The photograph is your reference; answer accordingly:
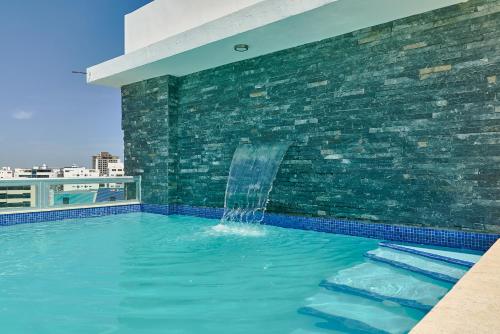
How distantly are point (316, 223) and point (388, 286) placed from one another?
3.16 m

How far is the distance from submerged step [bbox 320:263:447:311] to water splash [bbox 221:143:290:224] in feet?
11.0

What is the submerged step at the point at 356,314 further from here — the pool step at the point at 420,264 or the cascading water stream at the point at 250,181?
the cascading water stream at the point at 250,181

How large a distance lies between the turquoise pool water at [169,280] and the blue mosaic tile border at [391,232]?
275 millimetres

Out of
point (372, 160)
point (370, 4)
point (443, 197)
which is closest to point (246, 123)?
point (372, 160)

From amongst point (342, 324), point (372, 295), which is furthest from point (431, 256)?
point (342, 324)

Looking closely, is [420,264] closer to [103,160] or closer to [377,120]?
→ [377,120]

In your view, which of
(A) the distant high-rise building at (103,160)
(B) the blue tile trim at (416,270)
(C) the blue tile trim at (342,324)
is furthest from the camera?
(A) the distant high-rise building at (103,160)

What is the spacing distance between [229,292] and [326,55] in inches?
178

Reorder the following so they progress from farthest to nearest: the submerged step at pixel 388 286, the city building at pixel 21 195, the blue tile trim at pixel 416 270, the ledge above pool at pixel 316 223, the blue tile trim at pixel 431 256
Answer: the city building at pixel 21 195, the ledge above pool at pixel 316 223, the blue tile trim at pixel 431 256, the blue tile trim at pixel 416 270, the submerged step at pixel 388 286

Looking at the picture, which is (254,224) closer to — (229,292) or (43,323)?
(229,292)

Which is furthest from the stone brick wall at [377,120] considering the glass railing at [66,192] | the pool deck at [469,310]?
the pool deck at [469,310]

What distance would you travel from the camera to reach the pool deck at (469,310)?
Answer: 138cm

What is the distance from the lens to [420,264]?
3.53 meters

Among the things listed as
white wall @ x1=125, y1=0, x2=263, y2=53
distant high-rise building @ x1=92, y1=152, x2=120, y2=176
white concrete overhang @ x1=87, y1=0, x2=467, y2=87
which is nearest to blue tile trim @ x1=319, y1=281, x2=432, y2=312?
white concrete overhang @ x1=87, y1=0, x2=467, y2=87
